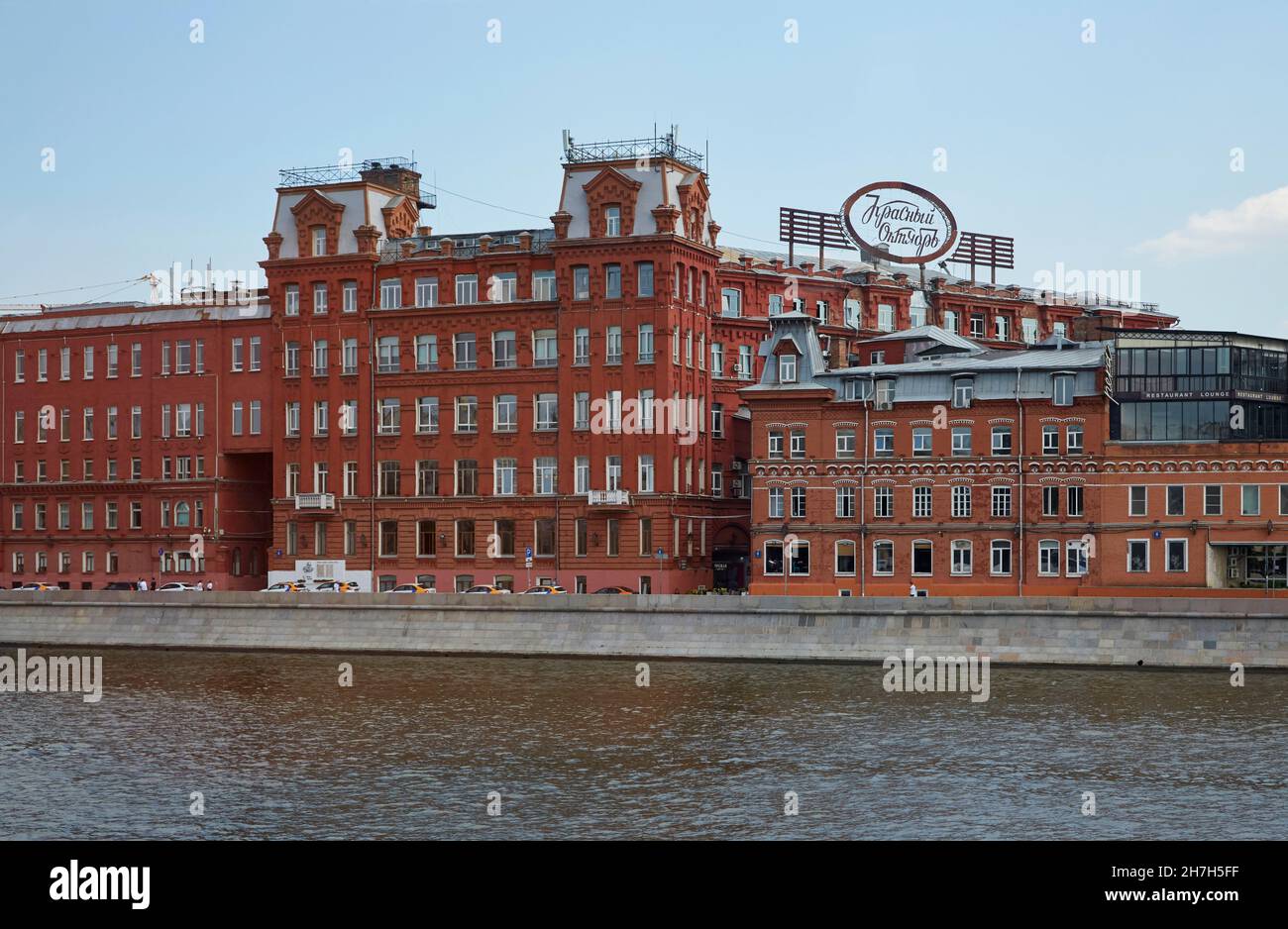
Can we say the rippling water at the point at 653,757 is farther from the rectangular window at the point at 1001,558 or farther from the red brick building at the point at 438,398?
the red brick building at the point at 438,398

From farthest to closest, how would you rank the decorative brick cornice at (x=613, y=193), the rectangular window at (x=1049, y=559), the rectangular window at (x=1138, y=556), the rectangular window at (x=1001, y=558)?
the decorative brick cornice at (x=613, y=193)
the rectangular window at (x=1001, y=558)
the rectangular window at (x=1049, y=559)
the rectangular window at (x=1138, y=556)

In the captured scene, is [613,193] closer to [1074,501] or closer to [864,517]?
[864,517]

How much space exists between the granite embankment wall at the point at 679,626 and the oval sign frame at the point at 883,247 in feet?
129

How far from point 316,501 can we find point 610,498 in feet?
63.5

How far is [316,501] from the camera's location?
100 meters

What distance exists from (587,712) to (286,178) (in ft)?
188

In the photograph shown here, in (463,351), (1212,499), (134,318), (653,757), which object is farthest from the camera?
(134,318)

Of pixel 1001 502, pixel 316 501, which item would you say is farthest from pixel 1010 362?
pixel 316 501

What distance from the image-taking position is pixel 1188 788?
42.0 meters

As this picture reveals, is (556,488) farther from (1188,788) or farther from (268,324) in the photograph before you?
(1188,788)

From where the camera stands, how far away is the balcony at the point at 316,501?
329 ft

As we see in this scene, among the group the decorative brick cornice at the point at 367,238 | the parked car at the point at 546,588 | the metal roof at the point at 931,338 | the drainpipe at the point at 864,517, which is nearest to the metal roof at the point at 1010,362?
the drainpipe at the point at 864,517
